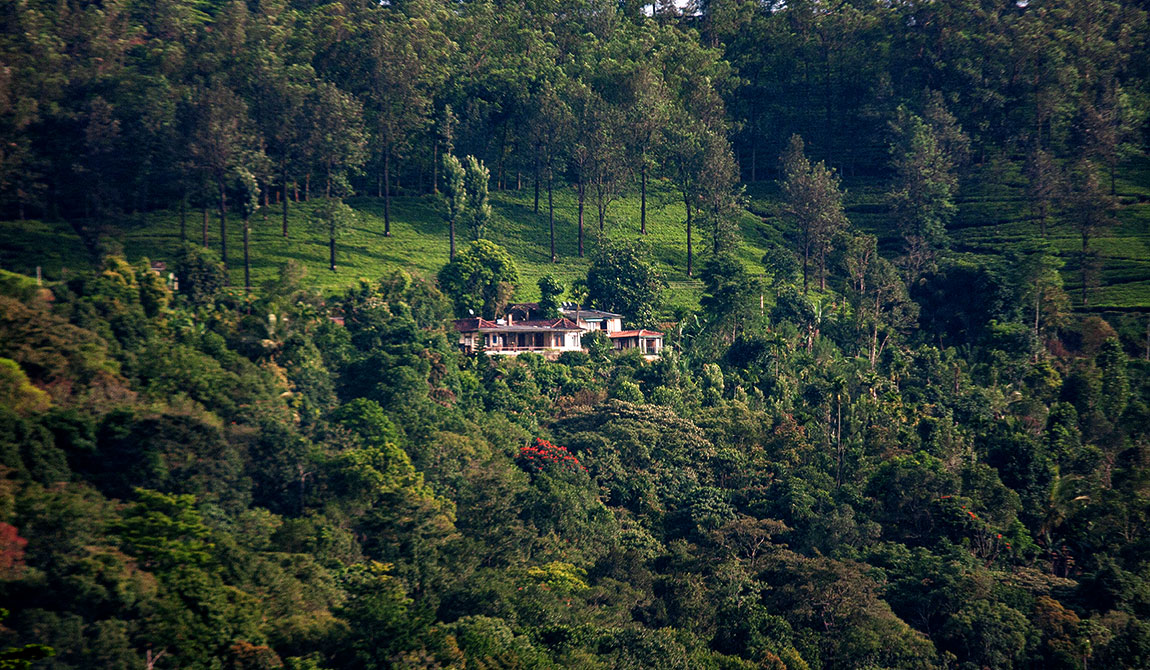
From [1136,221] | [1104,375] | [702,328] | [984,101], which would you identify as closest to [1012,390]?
[1104,375]

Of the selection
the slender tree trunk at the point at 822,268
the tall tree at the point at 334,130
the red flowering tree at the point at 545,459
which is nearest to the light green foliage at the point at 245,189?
the tall tree at the point at 334,130

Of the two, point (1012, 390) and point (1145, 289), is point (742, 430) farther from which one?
point (1145, 289)

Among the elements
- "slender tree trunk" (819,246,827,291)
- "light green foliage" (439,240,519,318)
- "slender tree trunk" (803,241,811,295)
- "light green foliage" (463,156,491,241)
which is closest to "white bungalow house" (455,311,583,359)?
"light green foliage" (439,240,519,318)

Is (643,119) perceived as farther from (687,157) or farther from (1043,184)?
(1043,184)

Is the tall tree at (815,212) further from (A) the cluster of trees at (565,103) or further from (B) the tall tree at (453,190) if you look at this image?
(B) the tall tree at (453,190)

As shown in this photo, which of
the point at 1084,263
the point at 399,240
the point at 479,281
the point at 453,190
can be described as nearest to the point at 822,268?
the point at 1084,263

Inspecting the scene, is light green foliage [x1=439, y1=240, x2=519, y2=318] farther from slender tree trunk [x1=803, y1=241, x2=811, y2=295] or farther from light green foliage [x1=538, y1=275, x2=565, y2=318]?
slender tree trunk [x1=803, y1=241, x2=811, y2=295]
